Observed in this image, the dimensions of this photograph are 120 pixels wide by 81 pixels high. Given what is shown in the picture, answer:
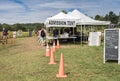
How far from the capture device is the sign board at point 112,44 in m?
14.7

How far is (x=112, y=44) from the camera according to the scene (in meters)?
15.0

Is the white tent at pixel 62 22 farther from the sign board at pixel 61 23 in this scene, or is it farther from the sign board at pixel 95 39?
the sign board at pixel 95 39

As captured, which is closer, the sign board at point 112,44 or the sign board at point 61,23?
the sign board at point 112,44

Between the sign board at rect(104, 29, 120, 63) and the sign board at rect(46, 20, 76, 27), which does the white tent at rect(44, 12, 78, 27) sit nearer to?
the sign board at rect(46, 20, 76, 27)

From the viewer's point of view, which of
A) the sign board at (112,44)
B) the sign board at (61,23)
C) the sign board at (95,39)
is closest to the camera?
the sign board at (112,44)

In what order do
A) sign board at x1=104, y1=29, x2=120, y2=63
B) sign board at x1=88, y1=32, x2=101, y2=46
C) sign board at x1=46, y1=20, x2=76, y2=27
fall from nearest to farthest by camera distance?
sign board at x1=104, y1=29, x2=120, y2=63 < sign board at x1=88, y1=32, x2=101, y2=46 < sign board at x1=46, y1=20, x2=76, y2=27

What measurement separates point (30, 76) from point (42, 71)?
1147 mm

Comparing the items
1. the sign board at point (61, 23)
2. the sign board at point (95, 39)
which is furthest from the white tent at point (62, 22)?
the sign board at point (95, 39)

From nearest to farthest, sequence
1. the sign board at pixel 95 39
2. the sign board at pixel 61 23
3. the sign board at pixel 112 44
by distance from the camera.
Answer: the sign board at pixel 112 44 → the sign board at pixel 95 39 → the sign board at pixel 61 23

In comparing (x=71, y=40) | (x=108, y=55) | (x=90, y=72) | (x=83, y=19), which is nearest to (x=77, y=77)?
(x=90, y=72)

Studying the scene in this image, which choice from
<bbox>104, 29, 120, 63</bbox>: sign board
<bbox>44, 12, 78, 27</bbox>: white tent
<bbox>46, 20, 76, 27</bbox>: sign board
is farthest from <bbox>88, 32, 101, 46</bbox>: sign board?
<bbox>104, 29, 120, 63</bbox>: sign board

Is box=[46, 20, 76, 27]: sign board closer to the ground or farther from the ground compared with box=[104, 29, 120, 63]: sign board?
farther from the ground

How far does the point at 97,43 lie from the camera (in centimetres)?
2700

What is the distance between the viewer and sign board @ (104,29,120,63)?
1471 centimetres
